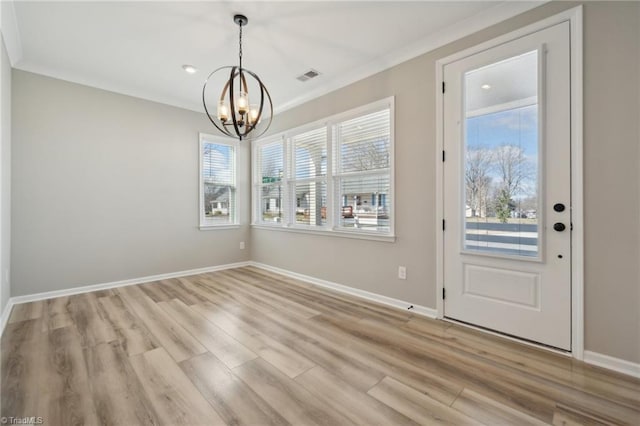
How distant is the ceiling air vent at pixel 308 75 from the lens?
3.72 m

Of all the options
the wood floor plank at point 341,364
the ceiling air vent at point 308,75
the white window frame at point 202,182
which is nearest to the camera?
the wood floor plank at point 341,364

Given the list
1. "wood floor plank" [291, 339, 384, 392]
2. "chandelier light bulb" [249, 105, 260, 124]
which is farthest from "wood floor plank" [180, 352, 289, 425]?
"chandelier light bulb" [249, 105, 260, 124]

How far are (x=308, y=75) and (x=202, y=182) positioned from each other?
8.45ft

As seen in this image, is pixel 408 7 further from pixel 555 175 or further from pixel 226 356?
pixel 226 356

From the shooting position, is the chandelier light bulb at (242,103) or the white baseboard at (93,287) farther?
the white baseboard at (93,287)

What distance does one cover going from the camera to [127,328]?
275 cm

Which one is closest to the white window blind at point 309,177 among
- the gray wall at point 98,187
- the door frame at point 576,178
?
the gray wall at point 98,187

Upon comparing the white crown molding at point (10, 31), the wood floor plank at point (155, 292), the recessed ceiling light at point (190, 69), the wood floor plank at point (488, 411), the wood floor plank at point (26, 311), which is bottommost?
the wood floor plank at point (488, 411)

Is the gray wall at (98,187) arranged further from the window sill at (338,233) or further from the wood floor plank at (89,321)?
the window sill at (338,233)

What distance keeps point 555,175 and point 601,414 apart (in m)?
1.61

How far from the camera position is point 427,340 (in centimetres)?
249

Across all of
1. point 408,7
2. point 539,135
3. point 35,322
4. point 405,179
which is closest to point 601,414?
point 539,135

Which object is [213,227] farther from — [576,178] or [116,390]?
[576,178]

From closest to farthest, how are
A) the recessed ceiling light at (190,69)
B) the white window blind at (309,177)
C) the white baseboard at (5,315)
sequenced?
the white baseboard at (5,315) < the recessed ceiling light at (190,69) < the white window blind at (309,177)
